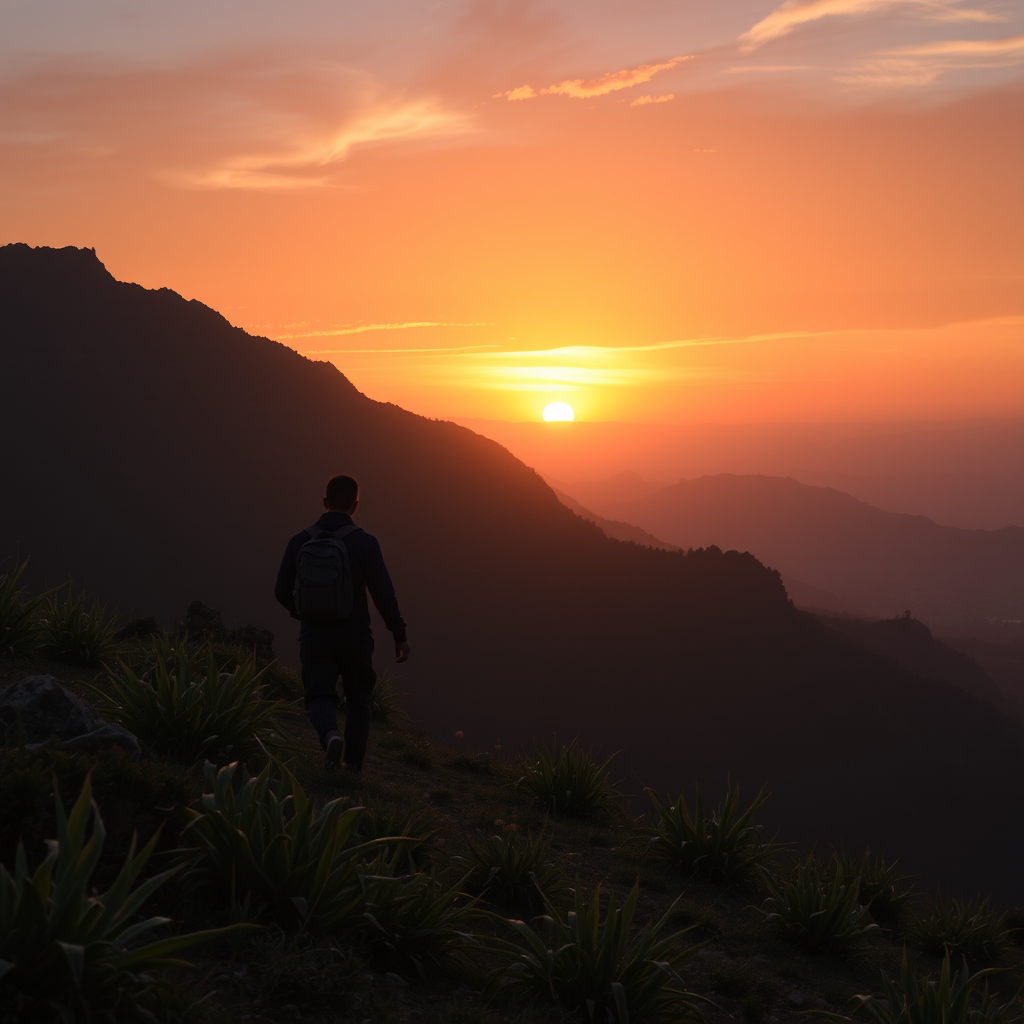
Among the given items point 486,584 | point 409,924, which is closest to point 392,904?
point 409,924

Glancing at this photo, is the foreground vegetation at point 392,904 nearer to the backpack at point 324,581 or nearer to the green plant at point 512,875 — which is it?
the green plant at point 512,875

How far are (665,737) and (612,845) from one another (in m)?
98.2

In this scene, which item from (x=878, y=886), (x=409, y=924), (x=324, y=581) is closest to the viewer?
(x=409, y=924)

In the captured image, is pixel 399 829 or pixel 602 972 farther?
pixel 399 829

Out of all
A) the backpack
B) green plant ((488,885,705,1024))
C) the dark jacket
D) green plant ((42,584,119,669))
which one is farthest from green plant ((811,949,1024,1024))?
green plant ((42,584,119,669))

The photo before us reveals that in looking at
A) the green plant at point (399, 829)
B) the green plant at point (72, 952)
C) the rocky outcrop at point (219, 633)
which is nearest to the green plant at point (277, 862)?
the green plant at point (72, 952)

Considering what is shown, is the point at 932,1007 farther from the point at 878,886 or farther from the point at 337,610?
the point at 337,610

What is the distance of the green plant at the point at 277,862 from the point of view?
3.49 meters

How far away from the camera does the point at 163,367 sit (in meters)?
147

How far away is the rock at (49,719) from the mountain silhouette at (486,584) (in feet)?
284

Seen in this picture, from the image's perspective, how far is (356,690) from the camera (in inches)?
242

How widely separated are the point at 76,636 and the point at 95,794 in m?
5.59

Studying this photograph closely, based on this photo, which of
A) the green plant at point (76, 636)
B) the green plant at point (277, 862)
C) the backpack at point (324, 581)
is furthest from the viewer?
the green plant at point (76, 636)

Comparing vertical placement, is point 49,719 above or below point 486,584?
above
